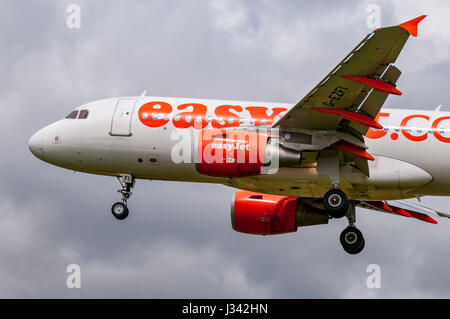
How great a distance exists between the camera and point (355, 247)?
39719 millimetres

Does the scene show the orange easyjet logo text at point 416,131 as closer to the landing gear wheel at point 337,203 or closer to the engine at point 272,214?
the landing gear wheel at point 337,203

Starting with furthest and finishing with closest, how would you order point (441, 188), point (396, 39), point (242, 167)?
point (441, 188), point (242, 167), point (396, 39)

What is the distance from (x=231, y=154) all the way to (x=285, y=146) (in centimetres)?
227

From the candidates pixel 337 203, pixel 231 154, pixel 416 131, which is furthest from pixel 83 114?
pixel 416 131

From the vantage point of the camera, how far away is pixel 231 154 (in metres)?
35.2

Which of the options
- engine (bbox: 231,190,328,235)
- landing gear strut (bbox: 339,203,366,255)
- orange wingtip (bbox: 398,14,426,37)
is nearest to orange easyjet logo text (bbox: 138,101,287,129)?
engine (bbox: 231,190,328,235)

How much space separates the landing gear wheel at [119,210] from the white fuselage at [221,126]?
1.34 m

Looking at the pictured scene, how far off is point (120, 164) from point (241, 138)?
19.7 feet

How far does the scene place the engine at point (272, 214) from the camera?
41.6 metres

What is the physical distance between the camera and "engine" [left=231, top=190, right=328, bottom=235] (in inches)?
1636

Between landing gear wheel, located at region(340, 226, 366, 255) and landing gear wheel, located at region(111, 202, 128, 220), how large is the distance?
8.93 m

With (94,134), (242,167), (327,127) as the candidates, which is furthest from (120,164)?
(327,127)

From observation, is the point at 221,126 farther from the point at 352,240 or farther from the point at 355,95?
the point at 352,240

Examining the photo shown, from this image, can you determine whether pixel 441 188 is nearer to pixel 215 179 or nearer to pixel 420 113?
pixel 420 113
